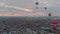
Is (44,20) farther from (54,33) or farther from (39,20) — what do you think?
(54,33)

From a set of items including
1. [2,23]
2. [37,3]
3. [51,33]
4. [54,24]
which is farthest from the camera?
[2,23]

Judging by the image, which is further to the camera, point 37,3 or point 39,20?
point 39,20

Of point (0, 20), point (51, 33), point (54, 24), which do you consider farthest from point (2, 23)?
point (54, 24)

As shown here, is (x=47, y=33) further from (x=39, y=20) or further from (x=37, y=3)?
(x=39, y=20)

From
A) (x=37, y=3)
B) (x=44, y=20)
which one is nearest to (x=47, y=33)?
(x=37, y=3)

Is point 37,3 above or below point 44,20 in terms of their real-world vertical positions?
above

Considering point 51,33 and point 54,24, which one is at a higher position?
point 54,24

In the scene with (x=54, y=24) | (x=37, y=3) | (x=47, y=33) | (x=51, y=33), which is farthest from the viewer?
(x=51, y=33)

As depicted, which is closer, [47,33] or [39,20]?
[47,33]

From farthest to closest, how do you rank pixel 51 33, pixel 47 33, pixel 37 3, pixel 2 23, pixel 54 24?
1. pixel 2 23
2. pixel 51 33
3. pixel 47 33
4. pixel 37 3
5. pixel 54 24
